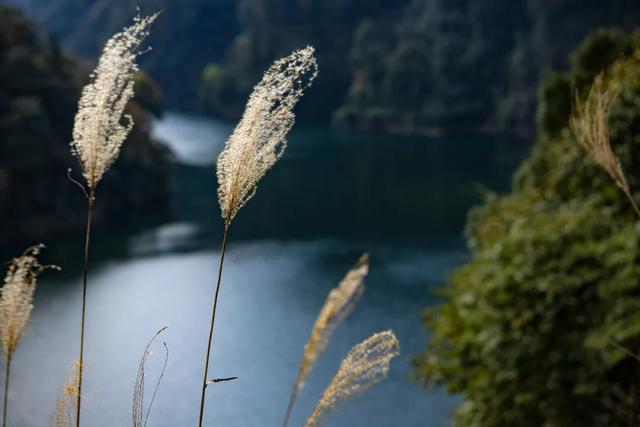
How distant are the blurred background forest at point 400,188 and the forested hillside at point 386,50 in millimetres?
180

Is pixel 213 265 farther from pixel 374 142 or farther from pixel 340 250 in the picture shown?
pixel 374 142

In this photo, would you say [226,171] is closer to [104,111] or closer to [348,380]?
[104,111]

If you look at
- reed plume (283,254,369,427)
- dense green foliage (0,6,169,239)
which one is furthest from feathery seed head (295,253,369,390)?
dense green foliage (0,6,169,239)

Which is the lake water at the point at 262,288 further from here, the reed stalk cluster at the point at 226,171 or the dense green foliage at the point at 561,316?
the dense green foliage at the point at 561,316

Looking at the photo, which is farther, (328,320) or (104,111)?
(104,111)

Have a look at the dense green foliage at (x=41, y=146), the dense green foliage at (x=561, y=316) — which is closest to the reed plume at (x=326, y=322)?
the dense green foliage at (x=561, y=316)

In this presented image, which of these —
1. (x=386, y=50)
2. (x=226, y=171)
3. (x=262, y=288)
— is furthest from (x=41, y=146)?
(x=386, y=50)

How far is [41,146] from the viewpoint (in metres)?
32.0

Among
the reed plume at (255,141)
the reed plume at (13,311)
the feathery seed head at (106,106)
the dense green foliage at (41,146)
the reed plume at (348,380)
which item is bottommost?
the reed plume at (348,380)

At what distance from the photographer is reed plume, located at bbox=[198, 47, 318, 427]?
7.48ft

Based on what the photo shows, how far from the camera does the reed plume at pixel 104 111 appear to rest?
2.38 meters

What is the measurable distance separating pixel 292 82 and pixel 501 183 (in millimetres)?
40256

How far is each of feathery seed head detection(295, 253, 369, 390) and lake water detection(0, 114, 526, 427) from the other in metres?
0.83

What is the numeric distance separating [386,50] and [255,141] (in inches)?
2964
